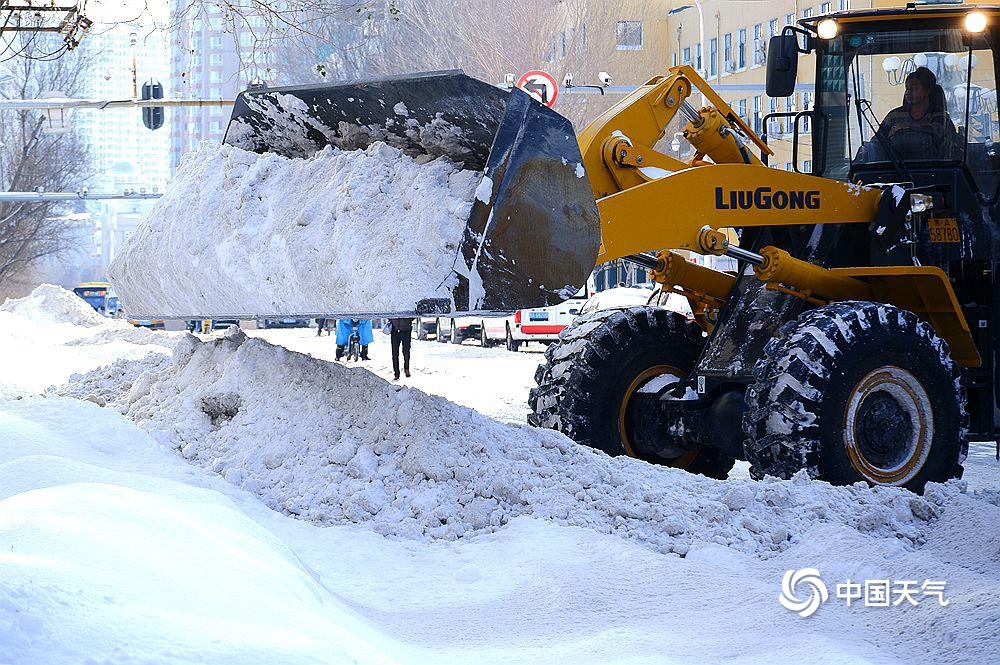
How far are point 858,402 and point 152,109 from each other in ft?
66.7

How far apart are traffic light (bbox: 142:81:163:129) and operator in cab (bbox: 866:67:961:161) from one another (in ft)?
62.0

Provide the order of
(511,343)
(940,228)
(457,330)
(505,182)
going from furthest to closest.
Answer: (457,330) < (511,343) < (940,228) < (505,182)

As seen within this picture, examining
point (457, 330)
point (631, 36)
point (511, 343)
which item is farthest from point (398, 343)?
point (631, 36)

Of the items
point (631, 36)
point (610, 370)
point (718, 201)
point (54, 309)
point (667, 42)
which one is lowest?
point (54, 309)

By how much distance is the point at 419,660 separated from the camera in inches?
171

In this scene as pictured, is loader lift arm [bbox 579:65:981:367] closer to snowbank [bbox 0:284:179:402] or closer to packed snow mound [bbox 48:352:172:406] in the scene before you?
packed snow mound [bbox 48:352:172:406]

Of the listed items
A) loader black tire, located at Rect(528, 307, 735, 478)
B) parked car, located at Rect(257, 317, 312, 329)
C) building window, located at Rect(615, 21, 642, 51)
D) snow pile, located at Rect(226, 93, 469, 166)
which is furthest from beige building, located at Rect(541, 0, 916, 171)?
snow pile, located at Rect(226, 93, 469, 166)

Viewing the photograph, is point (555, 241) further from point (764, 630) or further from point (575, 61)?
point (575, 61)

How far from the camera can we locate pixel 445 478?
6461 mm

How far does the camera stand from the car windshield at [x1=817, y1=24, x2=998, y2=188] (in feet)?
27.8

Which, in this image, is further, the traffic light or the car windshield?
the traffic light

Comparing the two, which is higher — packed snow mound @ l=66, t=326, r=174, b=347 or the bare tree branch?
the bare tree branch

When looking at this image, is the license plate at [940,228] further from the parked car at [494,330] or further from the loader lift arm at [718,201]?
the parked car at [494,330]

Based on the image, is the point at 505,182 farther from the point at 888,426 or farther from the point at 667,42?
the point at 667,42
